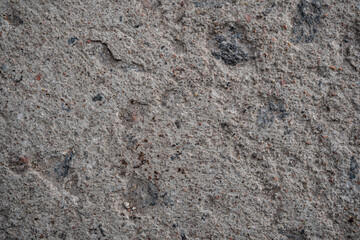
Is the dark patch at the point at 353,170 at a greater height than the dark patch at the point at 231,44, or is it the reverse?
the dark patch at the point at 231,44

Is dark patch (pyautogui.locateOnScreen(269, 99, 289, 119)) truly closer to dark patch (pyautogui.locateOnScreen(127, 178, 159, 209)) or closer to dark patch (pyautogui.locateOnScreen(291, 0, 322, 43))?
dark patch (pyautogui.locateOnScreen(291, 0, 322, 43))

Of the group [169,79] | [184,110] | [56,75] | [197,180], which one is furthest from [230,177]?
[56,75]

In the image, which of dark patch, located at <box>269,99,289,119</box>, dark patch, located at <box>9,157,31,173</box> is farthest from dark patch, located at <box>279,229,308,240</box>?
dark patch, located at <box>9,157,31,173</box>

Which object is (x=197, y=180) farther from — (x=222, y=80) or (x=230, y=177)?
(x=222, y=80)

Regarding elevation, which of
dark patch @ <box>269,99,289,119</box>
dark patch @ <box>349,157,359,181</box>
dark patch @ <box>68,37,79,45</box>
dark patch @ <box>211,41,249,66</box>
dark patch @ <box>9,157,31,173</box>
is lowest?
dark patch @ <box>9,157,31,173</box>

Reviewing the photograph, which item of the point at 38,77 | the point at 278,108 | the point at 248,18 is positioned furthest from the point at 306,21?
the point at 38,77

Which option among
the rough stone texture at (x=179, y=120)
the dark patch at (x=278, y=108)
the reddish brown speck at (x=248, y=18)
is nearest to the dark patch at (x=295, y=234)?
the rough stone texture at (x=179, y=120)

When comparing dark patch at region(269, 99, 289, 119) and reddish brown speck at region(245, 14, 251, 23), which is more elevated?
reddish brown speck at region(245, 14, 251, 23)

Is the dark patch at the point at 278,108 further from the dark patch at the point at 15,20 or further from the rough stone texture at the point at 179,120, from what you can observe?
the dark patch at the point at 15,20
